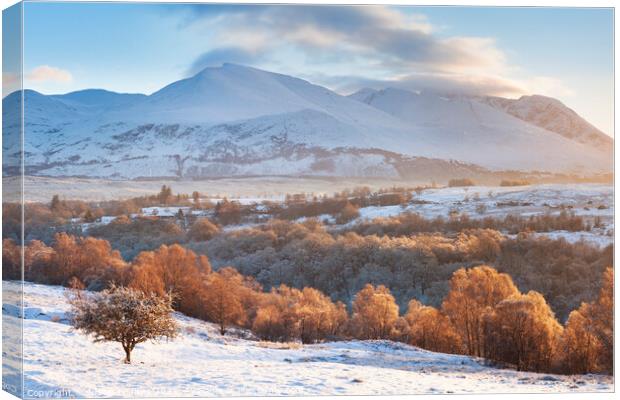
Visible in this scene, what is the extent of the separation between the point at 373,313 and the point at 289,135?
4.15 meters

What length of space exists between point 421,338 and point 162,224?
6387 mm

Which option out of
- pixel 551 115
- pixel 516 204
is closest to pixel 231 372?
pixel 516 204

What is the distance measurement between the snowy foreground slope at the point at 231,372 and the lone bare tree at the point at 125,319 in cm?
38

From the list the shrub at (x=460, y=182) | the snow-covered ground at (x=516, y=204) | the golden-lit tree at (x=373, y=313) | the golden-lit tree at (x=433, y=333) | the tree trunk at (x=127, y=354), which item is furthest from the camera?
the golden-lit tree at (x=373, y=313)

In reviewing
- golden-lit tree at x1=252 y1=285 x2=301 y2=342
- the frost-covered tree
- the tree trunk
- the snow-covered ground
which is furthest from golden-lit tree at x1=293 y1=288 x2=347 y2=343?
the tree trunk

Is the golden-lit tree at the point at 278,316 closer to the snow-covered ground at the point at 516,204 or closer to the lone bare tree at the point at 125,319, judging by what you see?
the snow-covered ground at the point at 516,204

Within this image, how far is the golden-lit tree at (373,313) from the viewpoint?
1498cm

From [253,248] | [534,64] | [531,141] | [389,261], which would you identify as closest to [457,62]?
[534,64]

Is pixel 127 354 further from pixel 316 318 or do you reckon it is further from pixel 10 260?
pixel 316 318

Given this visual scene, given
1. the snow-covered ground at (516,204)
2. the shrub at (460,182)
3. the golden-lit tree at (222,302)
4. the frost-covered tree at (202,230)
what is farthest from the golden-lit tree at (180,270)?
the shrub at (460,182)

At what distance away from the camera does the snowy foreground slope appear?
33.0 ft

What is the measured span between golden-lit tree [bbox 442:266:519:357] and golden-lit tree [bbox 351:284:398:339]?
199 cm

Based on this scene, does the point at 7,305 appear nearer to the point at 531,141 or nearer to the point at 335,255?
the point at 335,255

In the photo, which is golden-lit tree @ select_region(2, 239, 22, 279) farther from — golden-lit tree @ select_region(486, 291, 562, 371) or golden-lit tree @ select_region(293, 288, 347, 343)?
golden-lit tree @ select_region(486, 291, 562, 371)
